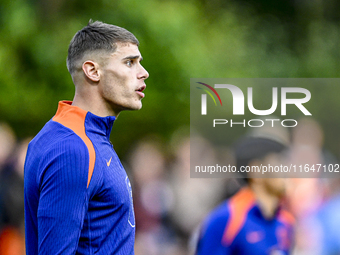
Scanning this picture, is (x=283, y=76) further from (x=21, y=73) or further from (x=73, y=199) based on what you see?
(x=73, y=199)

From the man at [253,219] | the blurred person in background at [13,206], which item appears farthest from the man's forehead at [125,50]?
the blurred person in background at [13,206]

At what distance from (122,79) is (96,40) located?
9.3 inches

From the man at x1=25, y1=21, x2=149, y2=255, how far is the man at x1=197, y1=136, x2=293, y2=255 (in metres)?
1.33

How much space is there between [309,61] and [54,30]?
4365 mm

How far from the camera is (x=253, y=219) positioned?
334 cm

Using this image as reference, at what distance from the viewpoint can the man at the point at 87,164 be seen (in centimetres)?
163

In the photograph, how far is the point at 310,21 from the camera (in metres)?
8.37

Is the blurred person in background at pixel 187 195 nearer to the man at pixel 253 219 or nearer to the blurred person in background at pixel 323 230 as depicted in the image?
the blurred person in background at pixel 323 230

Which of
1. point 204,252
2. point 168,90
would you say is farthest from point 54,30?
point 204,252

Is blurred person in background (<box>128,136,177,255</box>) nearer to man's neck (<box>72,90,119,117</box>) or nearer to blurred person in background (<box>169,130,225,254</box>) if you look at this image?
blurred person in background (<box>169,130,225,254</box>)

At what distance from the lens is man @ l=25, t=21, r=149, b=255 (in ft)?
5.34

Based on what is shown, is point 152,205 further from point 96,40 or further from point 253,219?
point 96,40

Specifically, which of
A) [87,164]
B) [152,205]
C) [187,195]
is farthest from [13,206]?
[87,164]

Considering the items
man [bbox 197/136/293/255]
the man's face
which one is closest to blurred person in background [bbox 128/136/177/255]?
man [bbox 197/136/293/255]
